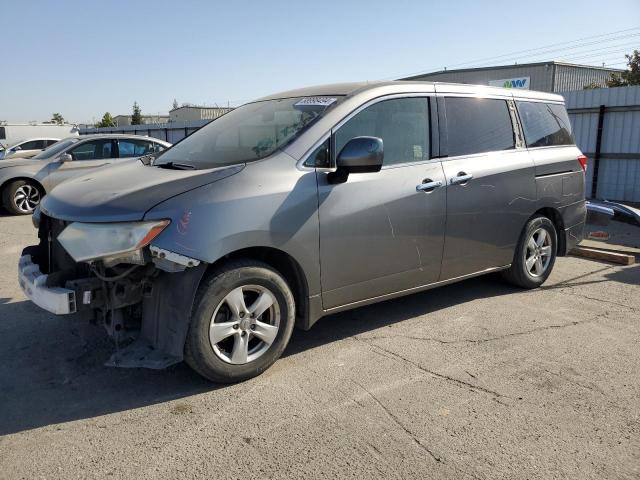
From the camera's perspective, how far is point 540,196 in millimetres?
5504

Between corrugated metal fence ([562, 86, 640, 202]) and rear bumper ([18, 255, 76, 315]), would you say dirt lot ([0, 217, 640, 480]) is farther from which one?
corrugated metal fence ([562, 86, 640, 202])

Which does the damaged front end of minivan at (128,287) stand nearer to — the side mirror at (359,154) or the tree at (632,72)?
the side mirror at (359,154)

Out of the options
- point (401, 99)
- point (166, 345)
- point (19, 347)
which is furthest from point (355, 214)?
point (19, 347)

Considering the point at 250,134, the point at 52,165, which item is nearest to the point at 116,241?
the point at 250,134

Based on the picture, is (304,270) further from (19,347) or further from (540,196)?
(540,196)

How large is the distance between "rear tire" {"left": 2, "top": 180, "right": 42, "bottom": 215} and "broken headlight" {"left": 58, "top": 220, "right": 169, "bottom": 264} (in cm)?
886

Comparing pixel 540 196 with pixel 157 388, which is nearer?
pixel 157 388

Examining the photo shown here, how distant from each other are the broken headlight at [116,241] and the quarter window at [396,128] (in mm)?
1474

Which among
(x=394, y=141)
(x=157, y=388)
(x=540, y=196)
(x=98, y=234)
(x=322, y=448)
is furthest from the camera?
(x=540, y=196)

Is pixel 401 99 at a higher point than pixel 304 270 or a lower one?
higher

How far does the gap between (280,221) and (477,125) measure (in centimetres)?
234

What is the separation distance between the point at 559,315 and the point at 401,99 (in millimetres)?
2392

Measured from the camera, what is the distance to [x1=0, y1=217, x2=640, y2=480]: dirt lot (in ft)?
9.20

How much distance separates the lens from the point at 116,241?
3.26 metres
